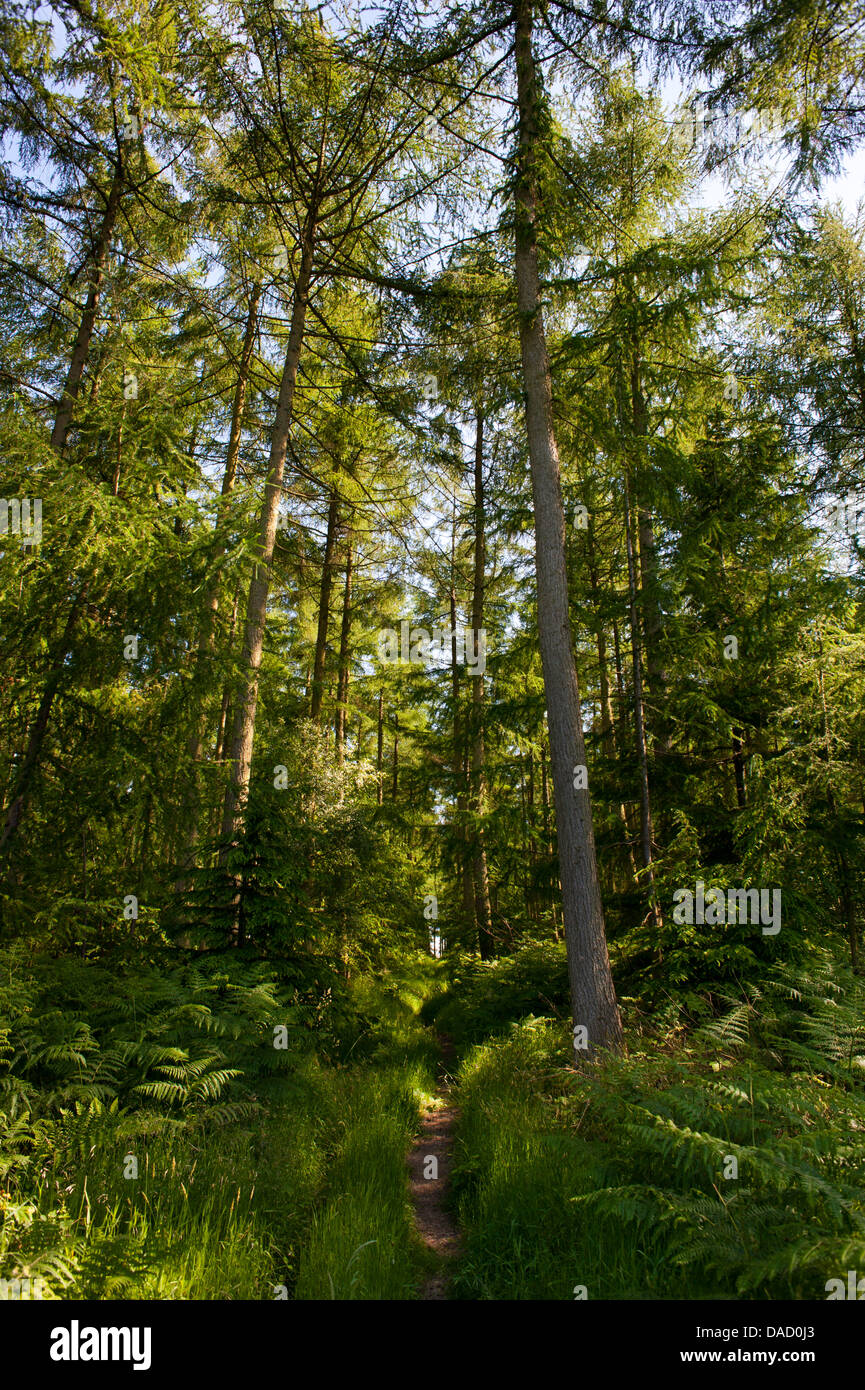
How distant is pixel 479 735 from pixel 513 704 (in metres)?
1.17

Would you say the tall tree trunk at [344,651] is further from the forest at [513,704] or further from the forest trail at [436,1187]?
the forest trail at [436,1187]

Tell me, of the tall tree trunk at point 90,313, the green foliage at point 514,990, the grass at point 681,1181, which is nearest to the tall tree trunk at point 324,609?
the green foliage at point 514,990

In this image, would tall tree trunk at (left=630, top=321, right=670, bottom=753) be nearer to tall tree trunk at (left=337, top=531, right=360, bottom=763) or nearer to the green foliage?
the green foliage

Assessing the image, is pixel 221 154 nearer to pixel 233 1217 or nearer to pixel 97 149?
pixel 97 149

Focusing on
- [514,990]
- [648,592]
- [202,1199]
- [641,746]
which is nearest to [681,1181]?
[202,1199]

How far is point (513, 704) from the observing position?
11391 millimetres

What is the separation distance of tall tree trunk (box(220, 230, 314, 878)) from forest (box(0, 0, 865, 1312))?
67 millimetres

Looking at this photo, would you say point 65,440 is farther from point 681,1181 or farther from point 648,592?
point 681,1181

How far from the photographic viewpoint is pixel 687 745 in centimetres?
870

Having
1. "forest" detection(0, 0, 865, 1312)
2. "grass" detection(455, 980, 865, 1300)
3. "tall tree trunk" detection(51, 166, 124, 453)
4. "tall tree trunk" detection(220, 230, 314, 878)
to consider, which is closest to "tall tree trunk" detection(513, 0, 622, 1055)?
"forest" detection(0, 0, 865, 1312)

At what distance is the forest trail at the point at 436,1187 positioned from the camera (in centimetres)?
416

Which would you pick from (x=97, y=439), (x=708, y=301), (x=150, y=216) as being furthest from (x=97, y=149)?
(x=708, y=301)

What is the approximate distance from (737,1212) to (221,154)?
12072mm
